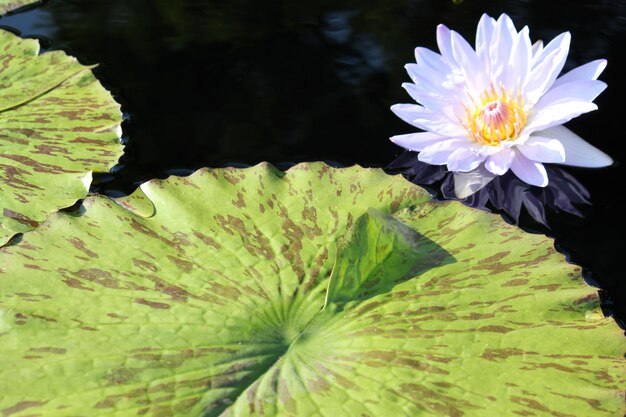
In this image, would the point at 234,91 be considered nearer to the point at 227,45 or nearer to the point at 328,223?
the point at 227,45

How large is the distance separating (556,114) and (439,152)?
11.7 inches

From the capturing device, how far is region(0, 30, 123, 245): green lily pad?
74.8 inches

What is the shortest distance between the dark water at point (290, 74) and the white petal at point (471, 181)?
0.16 meters

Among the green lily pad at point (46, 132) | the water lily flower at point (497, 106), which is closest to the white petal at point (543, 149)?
the water lily flower at point (497, 106)

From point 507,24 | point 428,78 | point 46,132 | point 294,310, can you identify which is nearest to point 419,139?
point 428,78

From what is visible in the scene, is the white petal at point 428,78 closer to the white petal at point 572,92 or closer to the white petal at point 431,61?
the white petal at point 431,61

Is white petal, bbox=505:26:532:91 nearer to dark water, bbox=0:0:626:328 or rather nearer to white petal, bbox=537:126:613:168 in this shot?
white petal, bbox=537:126:613:168

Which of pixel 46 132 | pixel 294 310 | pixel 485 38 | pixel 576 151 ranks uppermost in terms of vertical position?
pixel 46 132

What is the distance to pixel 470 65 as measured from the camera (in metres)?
1.94

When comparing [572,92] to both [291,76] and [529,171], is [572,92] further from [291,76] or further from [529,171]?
[291,76]

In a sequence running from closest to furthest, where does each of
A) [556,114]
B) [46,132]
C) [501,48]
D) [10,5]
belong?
[556,114] < [501,48] < [46,132] < [10,5]

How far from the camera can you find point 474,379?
4.38 ft

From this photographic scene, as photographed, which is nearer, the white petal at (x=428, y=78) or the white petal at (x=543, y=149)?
the white petal at (x=543, y=149)

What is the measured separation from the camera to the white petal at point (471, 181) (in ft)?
6.34
